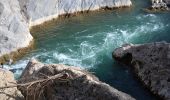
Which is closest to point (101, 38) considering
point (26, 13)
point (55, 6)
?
point (55, 6)

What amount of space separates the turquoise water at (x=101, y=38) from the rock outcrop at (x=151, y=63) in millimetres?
479

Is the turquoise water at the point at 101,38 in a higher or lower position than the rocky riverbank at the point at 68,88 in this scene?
lower

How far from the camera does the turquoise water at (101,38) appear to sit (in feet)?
65.3

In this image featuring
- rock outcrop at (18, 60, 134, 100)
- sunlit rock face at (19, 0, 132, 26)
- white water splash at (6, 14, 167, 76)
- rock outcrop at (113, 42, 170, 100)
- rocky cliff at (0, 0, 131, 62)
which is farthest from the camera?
sunlit rock face at (19, 0, 132, 26)

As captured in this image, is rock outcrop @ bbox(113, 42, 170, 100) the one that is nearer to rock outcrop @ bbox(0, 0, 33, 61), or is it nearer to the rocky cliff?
rock outcrop @ bbox(0, 0, 33, 61)

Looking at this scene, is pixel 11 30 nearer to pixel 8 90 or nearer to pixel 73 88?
pixel 73 88

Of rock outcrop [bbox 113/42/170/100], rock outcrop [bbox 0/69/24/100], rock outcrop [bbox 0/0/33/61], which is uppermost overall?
rock outcrop [bbox 0/69/24/100]

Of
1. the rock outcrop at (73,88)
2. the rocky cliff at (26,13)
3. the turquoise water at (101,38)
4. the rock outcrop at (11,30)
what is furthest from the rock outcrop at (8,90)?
the rock outcrop at (11,30)

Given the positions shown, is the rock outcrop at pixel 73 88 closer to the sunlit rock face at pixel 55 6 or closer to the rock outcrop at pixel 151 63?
the rock outcrop at pixel 151 63

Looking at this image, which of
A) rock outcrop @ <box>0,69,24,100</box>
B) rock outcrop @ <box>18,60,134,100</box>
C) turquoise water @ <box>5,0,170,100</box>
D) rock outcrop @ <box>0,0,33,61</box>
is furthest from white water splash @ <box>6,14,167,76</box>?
rock outcrop @ <box>0,69,24,100</box>

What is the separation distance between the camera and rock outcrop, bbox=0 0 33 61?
22.9 metres

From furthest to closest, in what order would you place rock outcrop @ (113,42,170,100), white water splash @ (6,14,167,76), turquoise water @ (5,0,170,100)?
1. white water splash @ (6,14,167,76)
2. turquoise water @ (5,0,170,100)
3. rock outcrop @ (113,42,170,100)

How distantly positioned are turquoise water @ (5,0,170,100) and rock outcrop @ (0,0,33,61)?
101 cm

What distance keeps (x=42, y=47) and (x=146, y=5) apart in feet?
37.2
